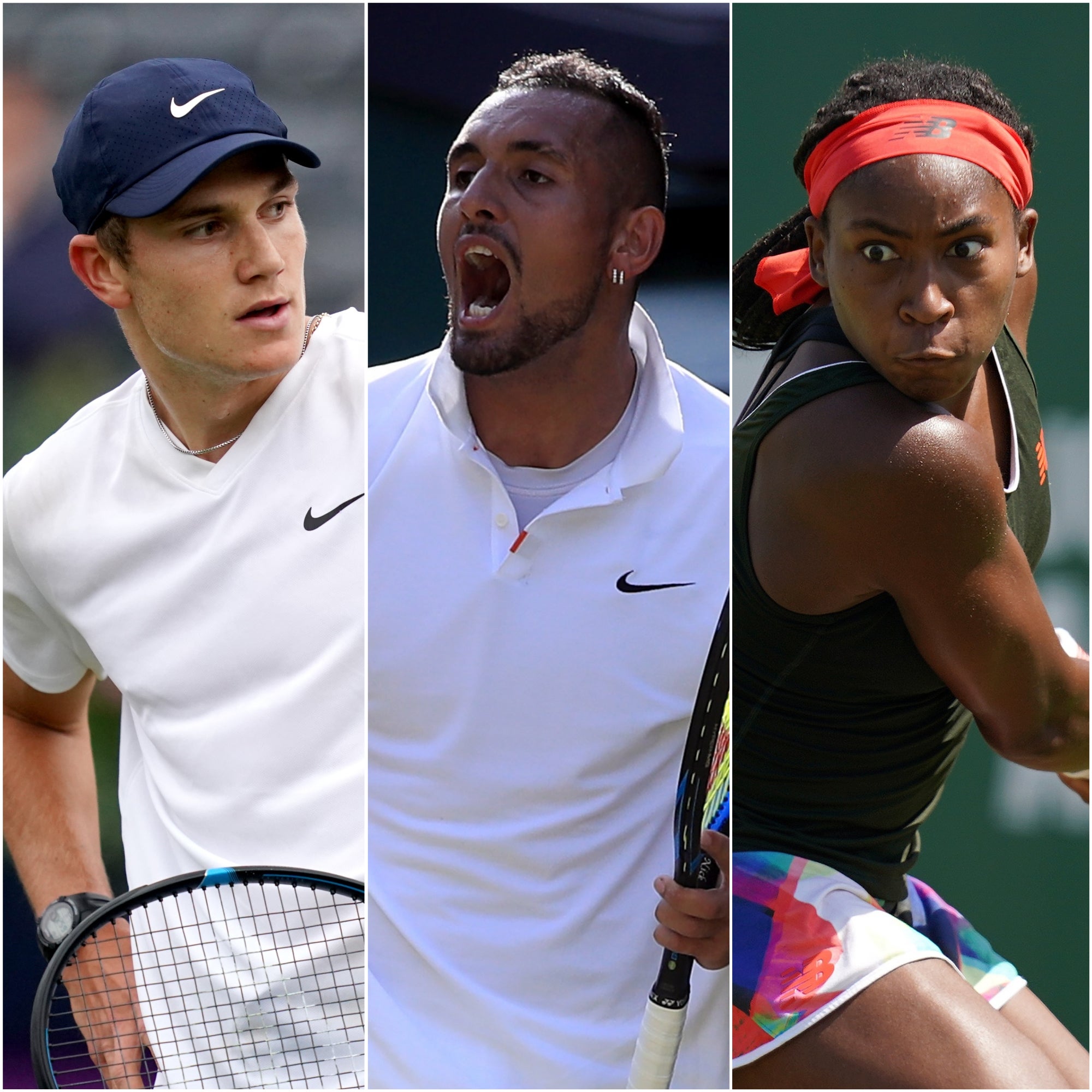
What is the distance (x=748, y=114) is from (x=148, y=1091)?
200 centimetres

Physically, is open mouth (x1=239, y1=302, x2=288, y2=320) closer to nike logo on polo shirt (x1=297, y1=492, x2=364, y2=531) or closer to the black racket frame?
nike logo on polo shirt (x1=297, y1=492, x2=364, y2=531)

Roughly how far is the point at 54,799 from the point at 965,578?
1651 millimetres

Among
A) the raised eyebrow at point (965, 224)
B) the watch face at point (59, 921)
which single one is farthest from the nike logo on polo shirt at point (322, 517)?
the raised eyebrow at point (965, 224)

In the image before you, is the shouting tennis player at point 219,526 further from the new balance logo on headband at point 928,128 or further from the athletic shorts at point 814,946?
the new balance logo on headband at point 928,128

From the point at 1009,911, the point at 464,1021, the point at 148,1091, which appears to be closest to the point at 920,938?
the point at 1009,911

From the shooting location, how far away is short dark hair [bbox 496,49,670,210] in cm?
241

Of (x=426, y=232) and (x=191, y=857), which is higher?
(x=426, y=232)

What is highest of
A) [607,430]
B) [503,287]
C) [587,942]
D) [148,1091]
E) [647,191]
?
[647,191]

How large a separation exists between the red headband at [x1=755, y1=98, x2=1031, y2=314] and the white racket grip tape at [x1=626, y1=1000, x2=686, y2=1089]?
3.92 ft

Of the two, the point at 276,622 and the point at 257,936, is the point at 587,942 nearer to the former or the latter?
the point at 257,936

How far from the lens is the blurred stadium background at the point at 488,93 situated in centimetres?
244

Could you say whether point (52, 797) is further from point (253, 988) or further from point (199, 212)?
point (199, 212)

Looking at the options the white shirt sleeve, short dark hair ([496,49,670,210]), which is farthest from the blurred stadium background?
the white shirt sleeve

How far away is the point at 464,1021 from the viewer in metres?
2.50
